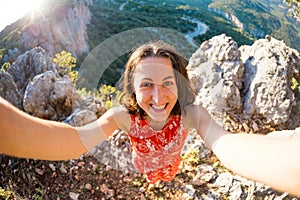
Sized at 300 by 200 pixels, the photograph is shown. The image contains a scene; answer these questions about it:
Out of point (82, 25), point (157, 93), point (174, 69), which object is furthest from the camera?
point (82, 25)

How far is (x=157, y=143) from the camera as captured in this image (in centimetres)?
230

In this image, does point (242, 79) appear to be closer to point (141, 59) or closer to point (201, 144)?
point (201, 144)

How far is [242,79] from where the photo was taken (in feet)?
16.4

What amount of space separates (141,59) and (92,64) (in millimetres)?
1372

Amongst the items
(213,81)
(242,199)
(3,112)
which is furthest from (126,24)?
(3,112)

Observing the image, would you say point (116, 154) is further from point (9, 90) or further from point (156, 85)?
point (156, 85)

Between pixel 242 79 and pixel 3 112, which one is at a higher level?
pixel 3 112

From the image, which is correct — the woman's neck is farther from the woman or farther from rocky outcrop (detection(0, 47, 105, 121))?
rocky outcrop (detection(0, 47, 105, 121))

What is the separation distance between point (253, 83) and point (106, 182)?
284 centimetres

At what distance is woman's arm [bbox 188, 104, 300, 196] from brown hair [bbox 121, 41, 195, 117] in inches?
34.2

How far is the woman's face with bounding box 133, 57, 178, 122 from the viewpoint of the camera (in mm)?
1771

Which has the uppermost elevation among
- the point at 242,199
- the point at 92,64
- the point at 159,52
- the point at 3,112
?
the point at 3,112

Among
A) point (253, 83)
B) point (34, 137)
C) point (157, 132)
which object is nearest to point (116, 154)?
point (157, 132)

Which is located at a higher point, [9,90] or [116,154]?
[9,90]
